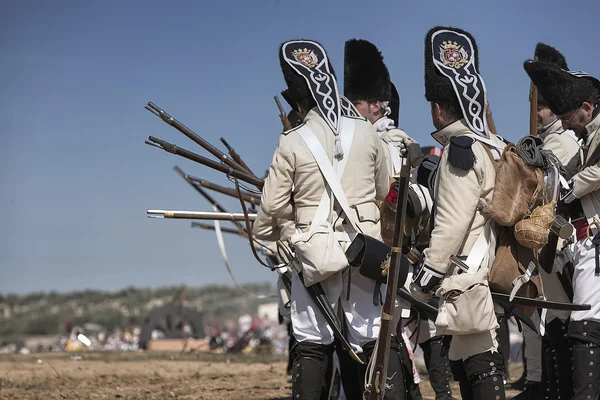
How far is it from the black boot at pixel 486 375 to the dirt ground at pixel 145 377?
3.52 meters

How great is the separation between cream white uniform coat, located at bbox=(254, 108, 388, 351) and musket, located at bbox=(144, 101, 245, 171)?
7.29 feet

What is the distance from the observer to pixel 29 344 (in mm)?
36750

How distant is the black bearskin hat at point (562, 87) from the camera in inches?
248

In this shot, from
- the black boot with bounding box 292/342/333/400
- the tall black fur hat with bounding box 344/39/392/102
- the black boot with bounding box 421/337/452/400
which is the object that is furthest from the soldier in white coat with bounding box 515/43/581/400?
the tall black fur hat with bounding box 344/39/392/102

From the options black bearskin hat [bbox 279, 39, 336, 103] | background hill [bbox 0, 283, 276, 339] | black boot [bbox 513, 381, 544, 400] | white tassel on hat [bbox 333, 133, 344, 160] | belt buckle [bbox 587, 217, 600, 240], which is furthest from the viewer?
background hill [bbox 0, 283, 276, 339]

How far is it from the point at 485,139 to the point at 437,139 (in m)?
0.31

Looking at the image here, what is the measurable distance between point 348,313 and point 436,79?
1.42 meters

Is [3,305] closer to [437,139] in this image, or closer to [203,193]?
[203,193]

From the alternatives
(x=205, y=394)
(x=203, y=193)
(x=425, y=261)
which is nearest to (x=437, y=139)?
(x=425, y=261)

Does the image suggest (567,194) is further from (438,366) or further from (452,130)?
(438,366)

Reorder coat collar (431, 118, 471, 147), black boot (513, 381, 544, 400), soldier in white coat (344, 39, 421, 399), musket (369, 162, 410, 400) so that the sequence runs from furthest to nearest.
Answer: soldier in white coat (344, 39, 421, 399) < black boot (513, 381, 544, 400) < coat collar (431, 118, 471, 147) < musket (369, 162, 410, 400)

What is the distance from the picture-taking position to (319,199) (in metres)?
5.90

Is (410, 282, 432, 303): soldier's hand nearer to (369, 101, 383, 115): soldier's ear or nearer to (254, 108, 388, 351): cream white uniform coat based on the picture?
(254, 108, 388, 351): cream white uniform coat

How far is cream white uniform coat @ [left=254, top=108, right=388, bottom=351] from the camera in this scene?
19.0ft
